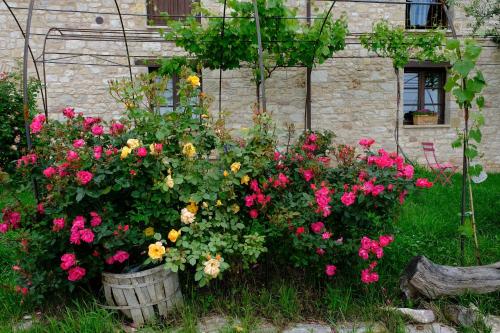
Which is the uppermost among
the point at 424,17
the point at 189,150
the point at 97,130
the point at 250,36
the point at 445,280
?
the point at 424,17

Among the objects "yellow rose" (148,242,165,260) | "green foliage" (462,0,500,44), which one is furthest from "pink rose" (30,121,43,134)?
"green foliage" (462,0,500,44)

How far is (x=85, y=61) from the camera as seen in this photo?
7.34m

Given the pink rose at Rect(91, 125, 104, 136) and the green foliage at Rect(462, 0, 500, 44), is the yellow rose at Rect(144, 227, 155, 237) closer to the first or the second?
the pink rose at Rect(91, 125, 104, 136)

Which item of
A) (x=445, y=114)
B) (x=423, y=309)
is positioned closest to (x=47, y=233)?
(x=423, y=309)

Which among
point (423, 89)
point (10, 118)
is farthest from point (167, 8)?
point (423, 89)

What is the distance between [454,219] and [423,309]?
209 centimetres

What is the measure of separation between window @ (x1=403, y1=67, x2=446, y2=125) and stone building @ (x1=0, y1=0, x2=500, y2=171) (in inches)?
0.8

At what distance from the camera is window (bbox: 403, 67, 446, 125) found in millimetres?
8328

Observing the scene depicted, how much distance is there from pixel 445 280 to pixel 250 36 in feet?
12.7

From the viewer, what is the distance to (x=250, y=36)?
5168mm

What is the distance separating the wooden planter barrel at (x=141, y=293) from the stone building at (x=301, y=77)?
18.8ft

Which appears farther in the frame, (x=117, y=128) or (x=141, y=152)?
(x=117, y=128)

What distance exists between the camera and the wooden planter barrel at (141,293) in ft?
6.96

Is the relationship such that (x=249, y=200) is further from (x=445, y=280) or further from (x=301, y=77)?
(x=301, y=77)
